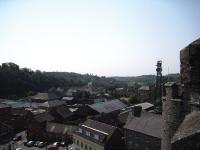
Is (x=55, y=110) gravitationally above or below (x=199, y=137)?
below

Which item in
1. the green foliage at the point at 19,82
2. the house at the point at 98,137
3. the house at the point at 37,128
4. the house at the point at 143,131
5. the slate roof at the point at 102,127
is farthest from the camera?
the green foliage at the point at 19,82

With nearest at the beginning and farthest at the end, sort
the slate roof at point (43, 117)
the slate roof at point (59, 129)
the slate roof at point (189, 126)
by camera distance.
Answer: the slate roof at point (189, 126) → the slate roof at point (59, 129) → the slate roof at point (43, 117)

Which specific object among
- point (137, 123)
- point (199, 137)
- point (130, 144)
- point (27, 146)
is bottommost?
point (27, 146)

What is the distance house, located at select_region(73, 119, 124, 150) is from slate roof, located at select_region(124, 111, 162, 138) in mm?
2327

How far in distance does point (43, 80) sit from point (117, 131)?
91.1m

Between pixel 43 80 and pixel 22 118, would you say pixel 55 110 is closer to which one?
pixel 22 118

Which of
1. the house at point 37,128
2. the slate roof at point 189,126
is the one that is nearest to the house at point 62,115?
the house at point 37,128

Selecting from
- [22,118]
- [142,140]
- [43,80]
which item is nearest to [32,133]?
[22,118]

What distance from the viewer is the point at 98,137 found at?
30.1 m

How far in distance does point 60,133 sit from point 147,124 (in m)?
17.6

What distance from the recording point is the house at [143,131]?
26.8 metres

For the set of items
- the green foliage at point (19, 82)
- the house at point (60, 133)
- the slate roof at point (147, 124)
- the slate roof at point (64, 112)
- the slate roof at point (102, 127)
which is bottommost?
the house at point (60, 133)

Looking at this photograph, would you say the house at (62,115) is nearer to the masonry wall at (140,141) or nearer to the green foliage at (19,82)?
the masonry wall at (140,141)

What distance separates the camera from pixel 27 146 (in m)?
38.3
